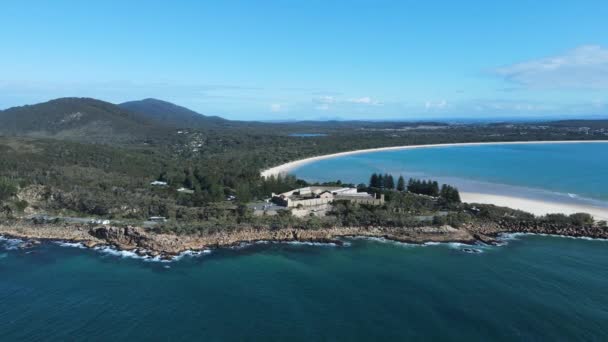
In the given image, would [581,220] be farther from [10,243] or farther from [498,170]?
[10,243]

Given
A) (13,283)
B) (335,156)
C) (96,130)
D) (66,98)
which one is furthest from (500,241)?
(66,98)

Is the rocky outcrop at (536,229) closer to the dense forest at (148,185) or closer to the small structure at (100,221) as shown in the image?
the dense forest at (148,185)

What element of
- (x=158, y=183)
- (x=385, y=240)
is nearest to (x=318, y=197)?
(x=385, y=240)

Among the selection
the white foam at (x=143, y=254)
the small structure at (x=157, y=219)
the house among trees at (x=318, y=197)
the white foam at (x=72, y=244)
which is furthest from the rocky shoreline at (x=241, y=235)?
the house among trees at (x=318, y=197)

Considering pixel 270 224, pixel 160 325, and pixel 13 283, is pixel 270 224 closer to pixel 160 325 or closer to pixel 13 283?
pixel 160 325

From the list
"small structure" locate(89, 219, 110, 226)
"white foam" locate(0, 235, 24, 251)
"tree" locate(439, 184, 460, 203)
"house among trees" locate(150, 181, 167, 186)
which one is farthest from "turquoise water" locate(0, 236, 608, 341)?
"house among trees" locate(150, 181, 167, 186)

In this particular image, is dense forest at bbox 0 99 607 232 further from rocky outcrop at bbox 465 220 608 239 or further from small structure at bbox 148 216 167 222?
rocky outcrop at bbox 465 220 608 239
